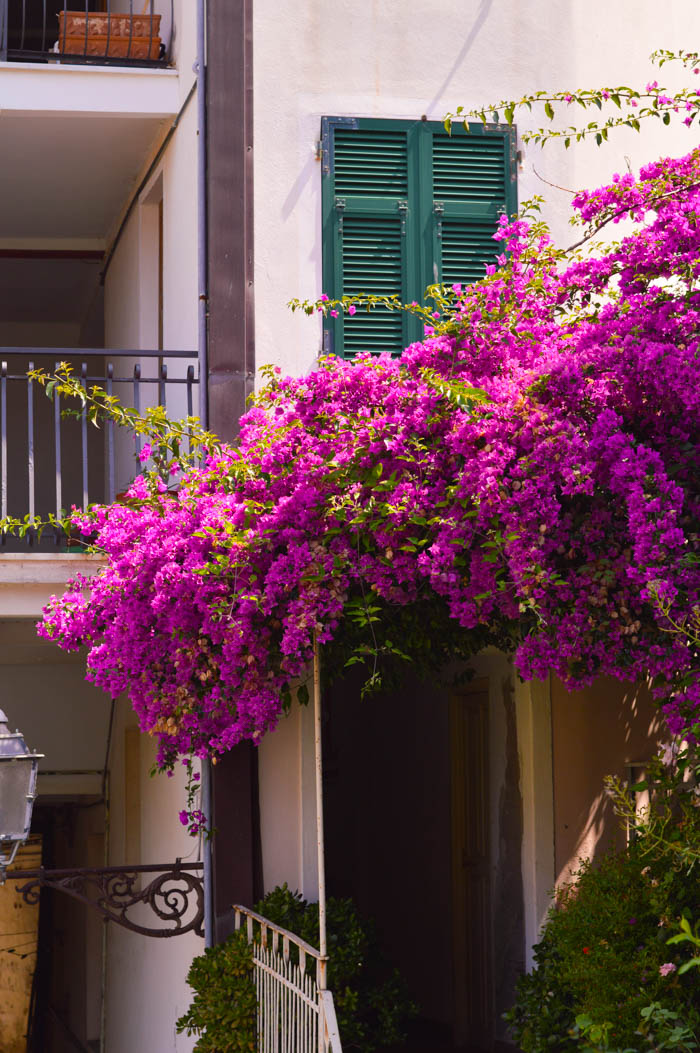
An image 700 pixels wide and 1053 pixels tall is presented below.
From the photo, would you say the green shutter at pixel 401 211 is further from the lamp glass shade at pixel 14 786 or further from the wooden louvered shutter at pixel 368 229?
the lamp glass shade at pixel 14 786

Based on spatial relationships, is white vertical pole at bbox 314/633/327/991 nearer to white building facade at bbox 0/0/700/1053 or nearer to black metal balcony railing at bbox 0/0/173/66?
white building facade at bbox 0/0/700/1053

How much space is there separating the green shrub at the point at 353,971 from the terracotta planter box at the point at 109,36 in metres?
5.17

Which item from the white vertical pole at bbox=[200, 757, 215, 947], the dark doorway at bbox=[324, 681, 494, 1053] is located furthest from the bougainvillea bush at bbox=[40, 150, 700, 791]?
the dark doorway at bbox=[324, 681, 494, 1053]

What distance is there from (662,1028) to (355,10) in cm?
578

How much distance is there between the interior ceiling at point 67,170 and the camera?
913 centimetres

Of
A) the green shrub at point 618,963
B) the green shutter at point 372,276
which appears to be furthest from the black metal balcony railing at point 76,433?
the green shrub at point 618,963

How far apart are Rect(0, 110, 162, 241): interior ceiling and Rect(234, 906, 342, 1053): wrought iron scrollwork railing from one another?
4.89m

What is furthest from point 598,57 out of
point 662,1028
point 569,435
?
point 662,1028

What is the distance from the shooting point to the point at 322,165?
8.33 meters

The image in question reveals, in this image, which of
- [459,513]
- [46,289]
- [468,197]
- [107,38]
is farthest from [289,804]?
[46,289]

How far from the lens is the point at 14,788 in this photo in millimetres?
6246

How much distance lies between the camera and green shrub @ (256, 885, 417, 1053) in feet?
24.3

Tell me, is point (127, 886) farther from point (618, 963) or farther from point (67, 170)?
point (67, 170)

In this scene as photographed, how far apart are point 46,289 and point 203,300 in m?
5.03
